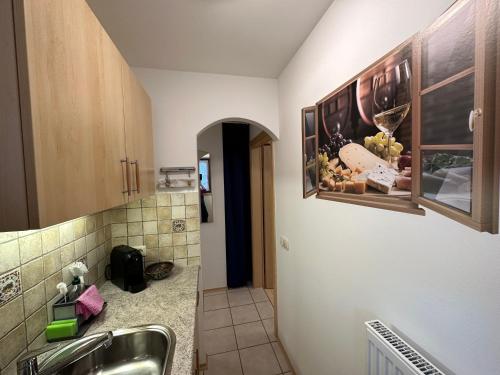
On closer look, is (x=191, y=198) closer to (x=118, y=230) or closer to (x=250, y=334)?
(x=118, y=230)

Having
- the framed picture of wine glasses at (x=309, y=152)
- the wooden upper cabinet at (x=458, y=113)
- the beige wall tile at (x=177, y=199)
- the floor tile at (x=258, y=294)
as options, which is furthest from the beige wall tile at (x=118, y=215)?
the floor tile at (x=258, y=294)

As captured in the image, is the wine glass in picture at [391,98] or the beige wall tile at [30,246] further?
the beige wall tile at [30,246]

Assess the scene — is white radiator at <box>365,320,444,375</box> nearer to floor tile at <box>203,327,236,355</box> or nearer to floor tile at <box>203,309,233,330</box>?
floor tile at <box>203,327,236,355</box>

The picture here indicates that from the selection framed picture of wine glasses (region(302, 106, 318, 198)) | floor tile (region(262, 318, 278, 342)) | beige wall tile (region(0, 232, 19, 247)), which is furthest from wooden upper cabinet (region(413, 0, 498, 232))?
floor tile (region(262, 318, 278, 342))

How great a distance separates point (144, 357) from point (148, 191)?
0.91 metres

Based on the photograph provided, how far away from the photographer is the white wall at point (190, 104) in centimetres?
178

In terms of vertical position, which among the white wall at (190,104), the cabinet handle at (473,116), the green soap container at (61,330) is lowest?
the green soap container at (61,330)

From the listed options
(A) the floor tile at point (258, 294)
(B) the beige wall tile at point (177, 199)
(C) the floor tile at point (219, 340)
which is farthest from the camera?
(A) the floor tile at point (258, 294)

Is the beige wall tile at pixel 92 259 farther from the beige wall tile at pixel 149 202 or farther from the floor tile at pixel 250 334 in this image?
the floor tile at pixel 250 334

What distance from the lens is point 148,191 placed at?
4.92 ft

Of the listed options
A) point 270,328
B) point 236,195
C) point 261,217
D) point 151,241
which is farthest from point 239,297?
point 151,241

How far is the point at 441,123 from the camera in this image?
627 mm

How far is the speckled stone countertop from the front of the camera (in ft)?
3.09

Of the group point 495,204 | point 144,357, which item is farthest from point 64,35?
point 144,357
